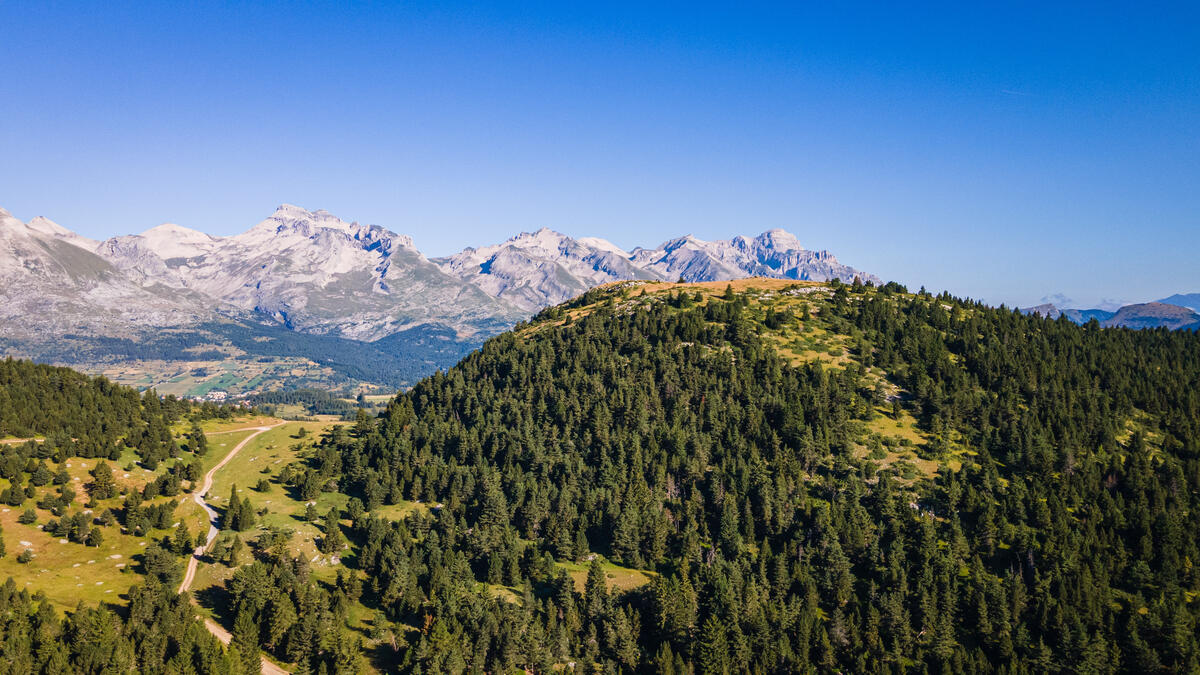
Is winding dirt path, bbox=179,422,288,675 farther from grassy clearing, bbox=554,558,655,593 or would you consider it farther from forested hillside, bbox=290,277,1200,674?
grassy clearing, bbox=554,558,655,593

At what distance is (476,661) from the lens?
106 meters

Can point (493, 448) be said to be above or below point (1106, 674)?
above

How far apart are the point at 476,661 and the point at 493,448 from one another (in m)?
80.2

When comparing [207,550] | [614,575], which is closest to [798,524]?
[614,575]

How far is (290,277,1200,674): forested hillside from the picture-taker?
112438mm

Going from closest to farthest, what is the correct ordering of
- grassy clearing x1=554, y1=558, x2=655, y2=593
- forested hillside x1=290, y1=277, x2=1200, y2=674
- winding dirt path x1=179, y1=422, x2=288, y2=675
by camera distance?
1. winding dirt path x1=179, y1=422, x2=288, y2=675
2. forested hillside x1=290, y1=277, x2=1200, y2=674
3. grassy clearing x1=554, y1=558, x2=655, y2=593

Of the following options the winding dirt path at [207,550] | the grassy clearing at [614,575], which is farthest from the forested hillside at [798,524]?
the winding dirt path at [207,550]

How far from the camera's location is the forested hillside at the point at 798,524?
11244 centimetres

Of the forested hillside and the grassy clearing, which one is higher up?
the forested hillside

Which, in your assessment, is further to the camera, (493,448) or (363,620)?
(493,448)

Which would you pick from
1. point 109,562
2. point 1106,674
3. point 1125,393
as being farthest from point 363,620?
point 1125,393

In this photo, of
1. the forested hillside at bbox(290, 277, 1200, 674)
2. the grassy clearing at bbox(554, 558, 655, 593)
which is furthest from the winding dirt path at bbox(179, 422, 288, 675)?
the grassy clearing at bbox(554, 558, 655, 593)

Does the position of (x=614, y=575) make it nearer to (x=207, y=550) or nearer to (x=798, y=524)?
(x=798, y=524)

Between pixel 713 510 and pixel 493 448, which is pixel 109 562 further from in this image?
pixel 713 510
